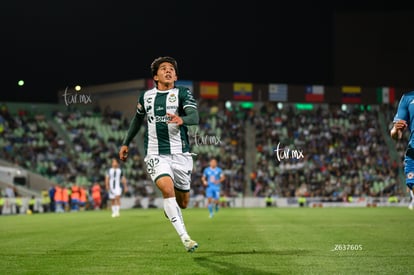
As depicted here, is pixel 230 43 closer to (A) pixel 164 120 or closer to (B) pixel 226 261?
(A) pixel 164 120

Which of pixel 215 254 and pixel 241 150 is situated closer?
pixel 215 254

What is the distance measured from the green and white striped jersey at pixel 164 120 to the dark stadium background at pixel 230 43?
35627 mm

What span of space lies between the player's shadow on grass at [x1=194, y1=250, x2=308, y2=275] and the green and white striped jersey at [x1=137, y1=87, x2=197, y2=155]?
166 centimetres

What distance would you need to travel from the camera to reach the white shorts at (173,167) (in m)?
10.2

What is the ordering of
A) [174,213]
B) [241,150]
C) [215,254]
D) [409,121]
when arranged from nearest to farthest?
[409,121], [174,213], [215,254], [241,150]

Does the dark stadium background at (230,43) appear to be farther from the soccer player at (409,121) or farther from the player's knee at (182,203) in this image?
the soccer player at (409,121)

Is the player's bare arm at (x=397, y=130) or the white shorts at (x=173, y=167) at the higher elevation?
the player's bare arm at (x=397, y=130)

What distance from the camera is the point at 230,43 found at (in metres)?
57.3

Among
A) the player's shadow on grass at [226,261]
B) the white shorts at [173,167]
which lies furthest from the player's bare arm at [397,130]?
the white shorts at [173,167]

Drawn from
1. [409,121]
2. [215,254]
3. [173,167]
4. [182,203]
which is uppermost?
[409,121]

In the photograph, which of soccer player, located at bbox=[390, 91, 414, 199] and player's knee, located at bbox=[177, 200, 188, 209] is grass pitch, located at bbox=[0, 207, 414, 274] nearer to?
player's knee, located at bbox=[177, 200, 188, 209]

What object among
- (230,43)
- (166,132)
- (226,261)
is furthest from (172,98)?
(230,43)

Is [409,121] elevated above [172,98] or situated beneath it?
situated beneath

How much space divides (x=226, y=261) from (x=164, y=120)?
2408 mm
